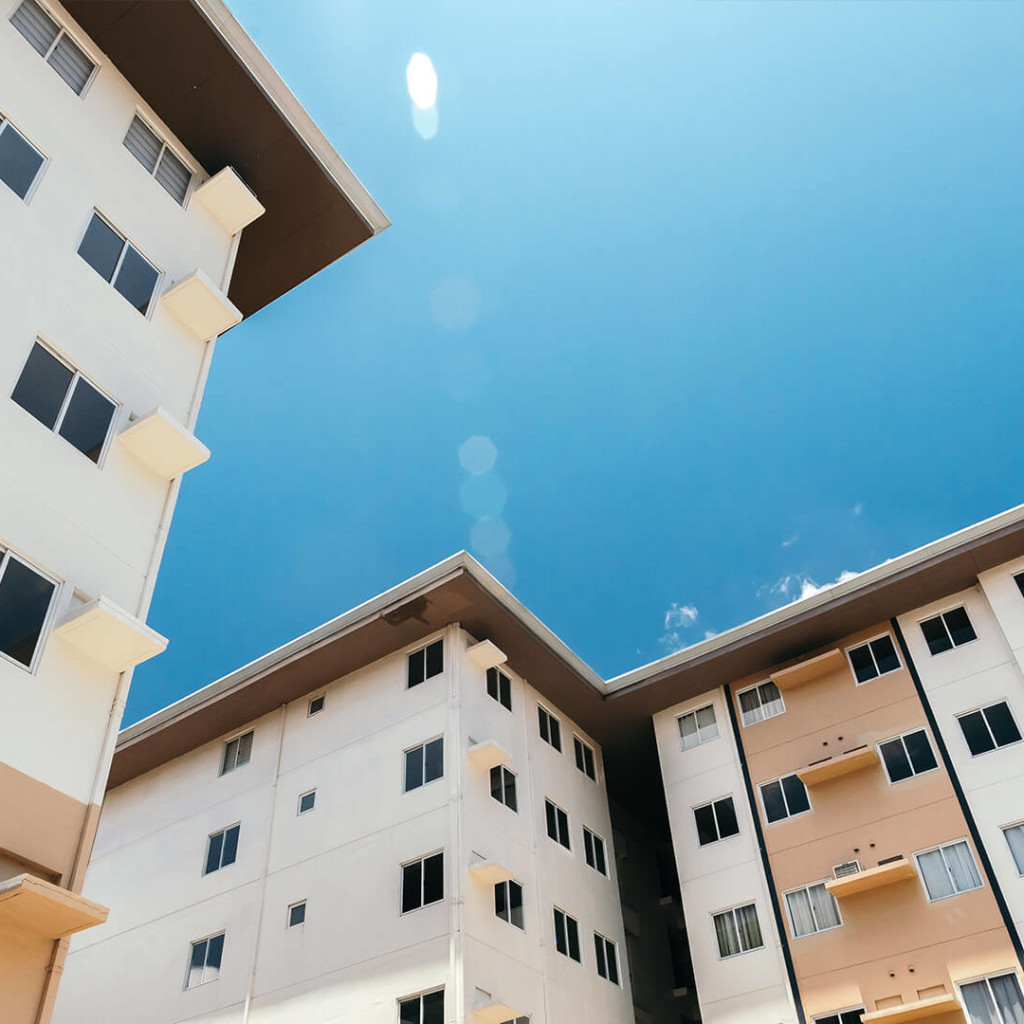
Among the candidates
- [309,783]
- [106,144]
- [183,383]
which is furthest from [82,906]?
[309,783]

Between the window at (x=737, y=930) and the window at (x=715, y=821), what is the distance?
2.10m

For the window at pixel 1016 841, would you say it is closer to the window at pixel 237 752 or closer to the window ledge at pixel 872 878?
the window ledge at pixel 872 878

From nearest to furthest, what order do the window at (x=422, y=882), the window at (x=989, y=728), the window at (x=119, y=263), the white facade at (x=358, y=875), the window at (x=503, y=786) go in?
the window at (x=119, y=263) → the white facade at (x=358, y=875) → the window at (x=422, y=882) → the window at (x=989, y=728) → the window at (x=503, y=786)

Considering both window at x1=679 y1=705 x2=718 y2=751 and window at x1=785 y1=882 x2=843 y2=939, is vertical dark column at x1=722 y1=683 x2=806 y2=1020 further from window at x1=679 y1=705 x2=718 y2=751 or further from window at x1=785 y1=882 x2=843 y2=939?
window at x1=679 y1=705 x2=718 y2=751

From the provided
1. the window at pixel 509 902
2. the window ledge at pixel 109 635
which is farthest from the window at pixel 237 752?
the window ledge at pixel 109 635

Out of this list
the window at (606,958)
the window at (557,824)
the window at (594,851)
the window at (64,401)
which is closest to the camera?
the window at (64,401)

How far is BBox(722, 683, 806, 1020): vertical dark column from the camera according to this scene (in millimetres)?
24547

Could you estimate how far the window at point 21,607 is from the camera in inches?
508

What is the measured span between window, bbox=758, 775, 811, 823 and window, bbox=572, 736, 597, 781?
5.96 metres

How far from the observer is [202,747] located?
3177 centimetres

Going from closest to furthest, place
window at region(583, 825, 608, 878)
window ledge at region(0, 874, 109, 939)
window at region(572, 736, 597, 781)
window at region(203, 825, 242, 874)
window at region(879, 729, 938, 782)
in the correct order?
window ledge at region(0, 874, 109, 939), window at region(879, 729, 938, 782), window at region(203, 825, 242, 874), window at region(583, 825, 608, 878), window at region(572, 736, 597, 781)

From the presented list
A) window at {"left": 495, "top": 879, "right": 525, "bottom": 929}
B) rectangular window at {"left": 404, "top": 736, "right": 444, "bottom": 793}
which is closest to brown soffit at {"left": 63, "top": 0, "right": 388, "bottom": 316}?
rectangular window at {"left": 404, "top": 736, "right": 444, "bottom": 793}

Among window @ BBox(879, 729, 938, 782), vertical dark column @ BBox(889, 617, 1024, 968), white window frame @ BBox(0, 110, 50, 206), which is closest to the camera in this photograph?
white window frame @ BBox(0, 110, 50, 206)

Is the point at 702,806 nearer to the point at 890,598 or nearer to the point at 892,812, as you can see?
the point at 892,812
